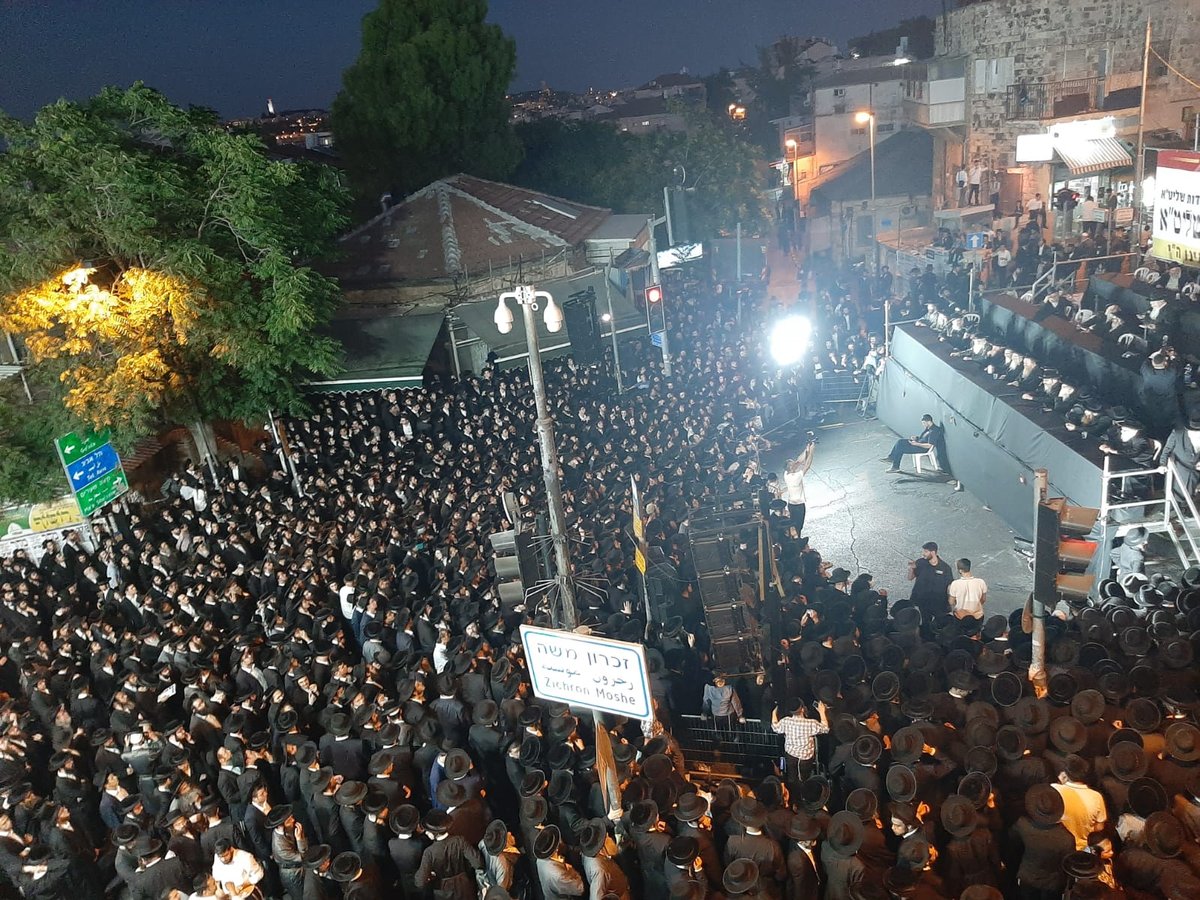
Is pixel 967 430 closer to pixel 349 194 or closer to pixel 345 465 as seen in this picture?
pixel 345 465

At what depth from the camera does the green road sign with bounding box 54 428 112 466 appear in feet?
46.1

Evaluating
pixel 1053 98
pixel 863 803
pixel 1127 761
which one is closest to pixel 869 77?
pixel 1053 98

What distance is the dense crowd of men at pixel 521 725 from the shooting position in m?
6.74

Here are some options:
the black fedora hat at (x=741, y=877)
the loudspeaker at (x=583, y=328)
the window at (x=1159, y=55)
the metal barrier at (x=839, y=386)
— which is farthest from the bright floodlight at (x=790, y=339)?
the window at (x=1159, y=55)

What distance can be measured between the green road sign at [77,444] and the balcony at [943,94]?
32.0 meters

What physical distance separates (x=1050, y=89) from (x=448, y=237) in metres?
22.2

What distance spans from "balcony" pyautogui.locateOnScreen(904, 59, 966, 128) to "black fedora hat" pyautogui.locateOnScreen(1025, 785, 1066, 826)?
111ft

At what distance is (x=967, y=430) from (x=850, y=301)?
8911 mm

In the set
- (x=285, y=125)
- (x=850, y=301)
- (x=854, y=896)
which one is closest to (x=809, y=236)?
(x=850, y=301)

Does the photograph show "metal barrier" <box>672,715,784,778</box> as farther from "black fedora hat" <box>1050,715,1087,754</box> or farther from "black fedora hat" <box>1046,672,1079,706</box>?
"black fedora hat" <box>1050,715,1087,754</box>

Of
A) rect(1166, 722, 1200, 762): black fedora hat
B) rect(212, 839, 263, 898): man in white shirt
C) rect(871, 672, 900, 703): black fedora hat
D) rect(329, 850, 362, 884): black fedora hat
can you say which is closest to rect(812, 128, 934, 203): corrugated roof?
rect(871, 672, 900, 703): black fedora hat

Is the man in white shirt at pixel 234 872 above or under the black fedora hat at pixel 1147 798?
under

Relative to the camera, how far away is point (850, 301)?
80.7 ft

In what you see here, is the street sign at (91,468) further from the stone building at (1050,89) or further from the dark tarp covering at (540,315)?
the stone building at (1050,89)
